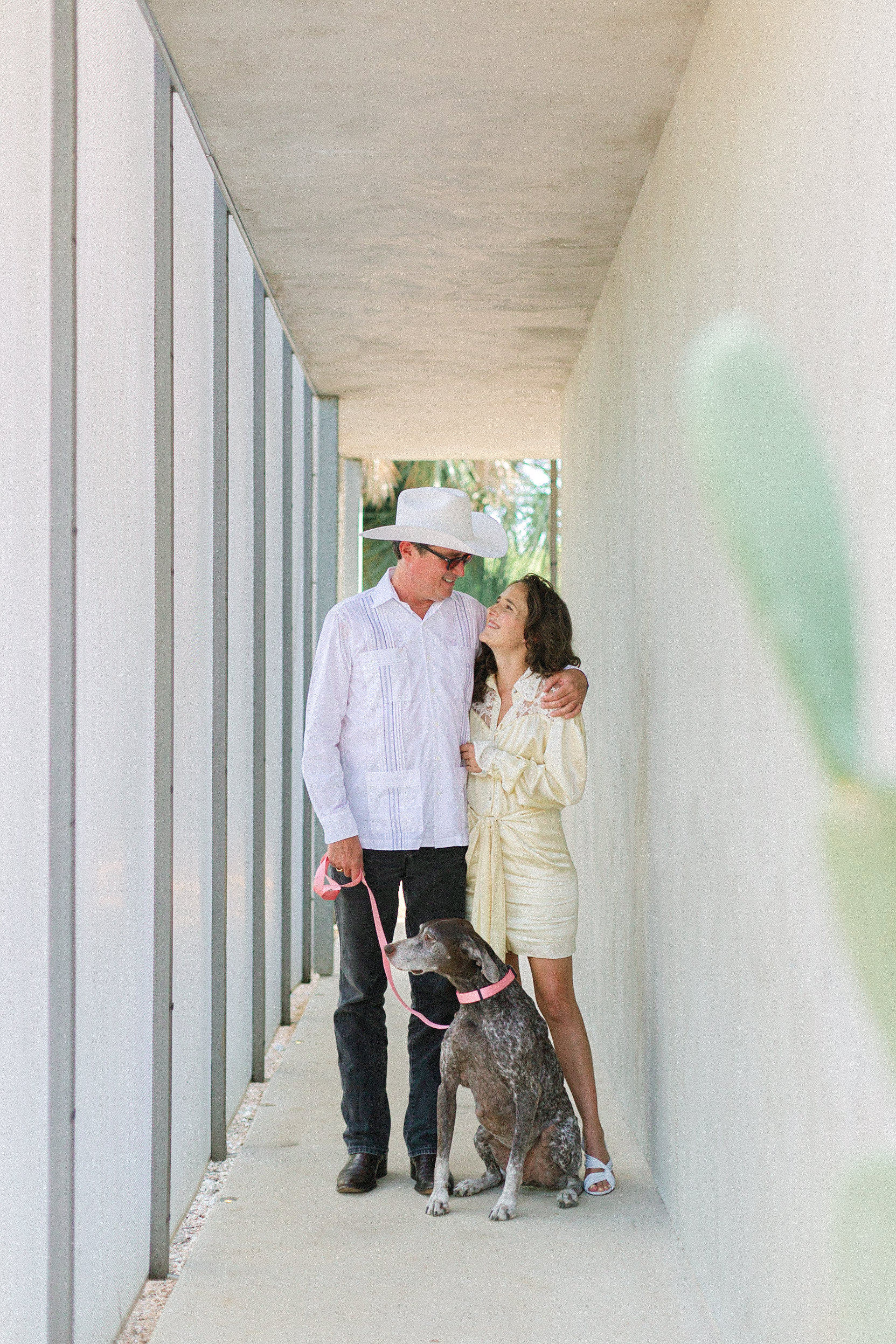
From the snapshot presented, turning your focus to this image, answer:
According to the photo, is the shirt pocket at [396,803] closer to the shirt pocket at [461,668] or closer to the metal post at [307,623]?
the shirt pocket at [461,668]

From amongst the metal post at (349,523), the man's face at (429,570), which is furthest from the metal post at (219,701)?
the metal post at (349,523)

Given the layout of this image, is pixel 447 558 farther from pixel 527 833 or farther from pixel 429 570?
pixel 527 833

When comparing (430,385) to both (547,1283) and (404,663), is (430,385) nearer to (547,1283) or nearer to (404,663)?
(404,663)

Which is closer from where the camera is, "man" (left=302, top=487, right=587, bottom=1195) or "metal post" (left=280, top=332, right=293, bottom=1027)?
"man" (left=302, top=487, right=587, bottom=1195)

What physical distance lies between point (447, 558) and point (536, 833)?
74 cm

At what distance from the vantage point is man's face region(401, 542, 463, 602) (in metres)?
3.29

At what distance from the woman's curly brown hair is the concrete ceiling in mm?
1110

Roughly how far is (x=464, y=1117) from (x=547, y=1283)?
3.88ft

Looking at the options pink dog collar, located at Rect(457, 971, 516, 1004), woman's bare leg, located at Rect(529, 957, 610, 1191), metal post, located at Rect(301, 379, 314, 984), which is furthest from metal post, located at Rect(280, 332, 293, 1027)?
pink dog collar, located at Rect(457, 971, 516, 1004)

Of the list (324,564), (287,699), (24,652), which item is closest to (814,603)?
(24,652)

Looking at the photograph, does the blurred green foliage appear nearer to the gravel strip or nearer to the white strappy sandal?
the gravel strip

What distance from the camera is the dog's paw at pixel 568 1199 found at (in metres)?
3.03

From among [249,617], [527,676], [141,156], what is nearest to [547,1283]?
[527,676]

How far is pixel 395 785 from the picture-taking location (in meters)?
3.24
